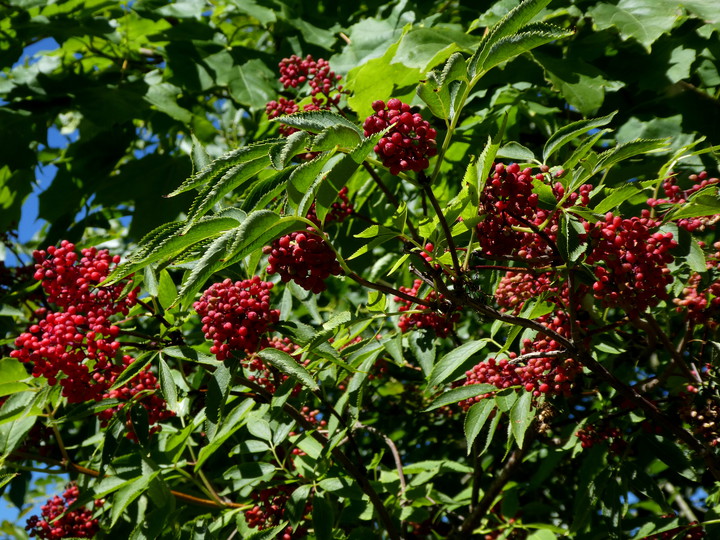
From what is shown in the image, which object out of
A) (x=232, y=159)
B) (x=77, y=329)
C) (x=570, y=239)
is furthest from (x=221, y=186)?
(x=77, y=329)

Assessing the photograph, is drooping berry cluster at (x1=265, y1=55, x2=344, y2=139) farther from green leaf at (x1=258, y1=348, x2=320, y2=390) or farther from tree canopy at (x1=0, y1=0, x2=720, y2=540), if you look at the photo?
green leaf at (x1=258, y1=348, x2=320, y2=390)

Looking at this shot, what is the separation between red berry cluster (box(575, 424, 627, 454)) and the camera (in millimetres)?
2008

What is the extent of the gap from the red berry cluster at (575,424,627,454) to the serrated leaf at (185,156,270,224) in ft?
4.77

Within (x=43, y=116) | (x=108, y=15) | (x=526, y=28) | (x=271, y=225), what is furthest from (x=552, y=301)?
(x=108, y=15)

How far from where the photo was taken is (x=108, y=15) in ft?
11.9

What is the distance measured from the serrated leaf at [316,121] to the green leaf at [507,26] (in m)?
0.25

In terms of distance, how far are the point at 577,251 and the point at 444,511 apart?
1.55 meters

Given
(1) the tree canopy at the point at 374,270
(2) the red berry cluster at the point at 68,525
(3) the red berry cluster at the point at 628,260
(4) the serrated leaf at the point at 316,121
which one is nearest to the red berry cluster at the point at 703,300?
(1) the tree canopy at the point at 374,270

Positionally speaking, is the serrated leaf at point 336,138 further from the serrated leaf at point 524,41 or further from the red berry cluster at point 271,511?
the red berry cluster at point 271,511

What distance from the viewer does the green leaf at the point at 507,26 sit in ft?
3.61

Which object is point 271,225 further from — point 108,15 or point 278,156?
point 108,15

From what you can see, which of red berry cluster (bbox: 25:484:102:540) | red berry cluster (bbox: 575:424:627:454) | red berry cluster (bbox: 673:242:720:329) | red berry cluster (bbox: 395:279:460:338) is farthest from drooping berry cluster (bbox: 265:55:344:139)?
red berry cluster (bbox: 25:484:102:540)

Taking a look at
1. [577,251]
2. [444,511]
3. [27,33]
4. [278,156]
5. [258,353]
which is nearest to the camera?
[278,156]

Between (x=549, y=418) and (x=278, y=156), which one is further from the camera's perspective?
(x=549, y=418)
